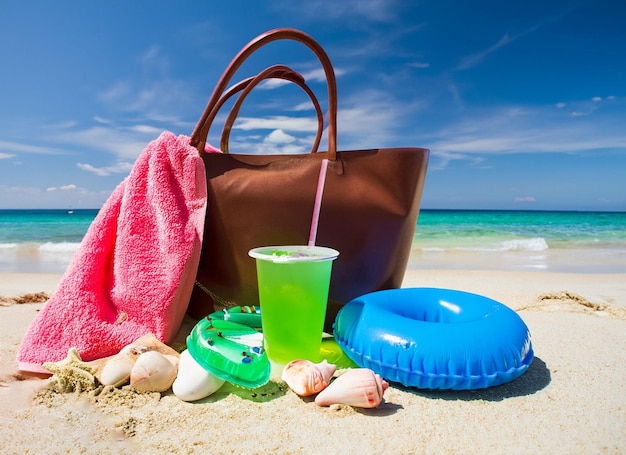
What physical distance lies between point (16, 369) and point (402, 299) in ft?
4.94

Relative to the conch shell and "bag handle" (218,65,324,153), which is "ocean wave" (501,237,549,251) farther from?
the conch shell

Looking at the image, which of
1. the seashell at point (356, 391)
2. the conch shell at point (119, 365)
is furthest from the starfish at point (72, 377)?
the seashell at point (356, 391)

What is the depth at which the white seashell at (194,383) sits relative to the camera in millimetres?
1357

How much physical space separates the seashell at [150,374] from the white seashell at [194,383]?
0.04 metres

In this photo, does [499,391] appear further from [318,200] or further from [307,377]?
[318,200]

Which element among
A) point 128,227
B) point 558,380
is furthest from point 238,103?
point 558,380

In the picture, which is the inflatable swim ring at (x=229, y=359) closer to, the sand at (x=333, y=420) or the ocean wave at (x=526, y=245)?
the sand at (x=333, y=420)

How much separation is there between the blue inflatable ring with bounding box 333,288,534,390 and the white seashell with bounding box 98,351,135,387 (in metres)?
0.74

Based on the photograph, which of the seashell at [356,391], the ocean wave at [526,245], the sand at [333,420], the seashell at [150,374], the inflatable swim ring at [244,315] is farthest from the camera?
the ocean wave at [526,245]

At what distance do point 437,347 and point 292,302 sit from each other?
504 mm

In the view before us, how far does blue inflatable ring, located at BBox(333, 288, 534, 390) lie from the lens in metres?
1.36

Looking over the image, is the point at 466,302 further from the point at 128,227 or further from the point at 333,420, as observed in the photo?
the point at 128,227

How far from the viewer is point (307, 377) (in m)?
1.36

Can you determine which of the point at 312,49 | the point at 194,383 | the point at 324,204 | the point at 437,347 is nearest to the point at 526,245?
the point at 324,204
